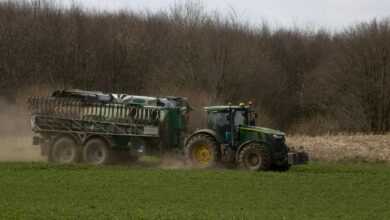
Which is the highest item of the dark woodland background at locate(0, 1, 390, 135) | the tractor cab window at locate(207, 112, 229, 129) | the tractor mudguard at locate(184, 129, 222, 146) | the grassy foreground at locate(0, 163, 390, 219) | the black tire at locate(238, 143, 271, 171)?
the dark woodland background at locate(0, 1, 390, 135)

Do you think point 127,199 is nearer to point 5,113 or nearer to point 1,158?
point 1,158

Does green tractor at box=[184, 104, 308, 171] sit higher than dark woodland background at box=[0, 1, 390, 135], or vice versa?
dark woodland background at box=[0, 1, 390, 135]

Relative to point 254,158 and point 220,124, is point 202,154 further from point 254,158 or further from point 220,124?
point 254,158

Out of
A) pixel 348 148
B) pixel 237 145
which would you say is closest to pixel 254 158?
pixel 237 145

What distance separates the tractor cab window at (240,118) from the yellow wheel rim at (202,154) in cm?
145

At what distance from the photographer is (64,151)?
29203 millimetres

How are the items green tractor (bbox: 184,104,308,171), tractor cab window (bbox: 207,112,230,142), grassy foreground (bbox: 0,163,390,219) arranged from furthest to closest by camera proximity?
1. tractor cab window (bbox: 207,112,230,142)
2. green tractor (bbox: 184,104,308,171)
3. grassy foreground (bbox: 0,163,390,219)

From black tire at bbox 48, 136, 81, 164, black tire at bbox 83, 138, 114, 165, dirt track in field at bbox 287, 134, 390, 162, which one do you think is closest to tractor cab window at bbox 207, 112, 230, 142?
black tire at bbox 83, 138, 114, 165

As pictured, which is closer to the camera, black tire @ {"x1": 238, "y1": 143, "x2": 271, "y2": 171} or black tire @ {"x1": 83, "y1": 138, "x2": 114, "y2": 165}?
black tire @ {"x1": 238, "y1": 143, "x2": 271, "y2": 171}

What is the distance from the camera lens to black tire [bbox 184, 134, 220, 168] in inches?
1071

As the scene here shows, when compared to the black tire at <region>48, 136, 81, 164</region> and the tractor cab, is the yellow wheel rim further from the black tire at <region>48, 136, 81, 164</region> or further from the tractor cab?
the black tire at <region>48, 136, 81, 164</region>

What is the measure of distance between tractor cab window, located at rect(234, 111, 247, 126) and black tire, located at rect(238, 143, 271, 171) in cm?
110

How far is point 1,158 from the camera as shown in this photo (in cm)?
3167

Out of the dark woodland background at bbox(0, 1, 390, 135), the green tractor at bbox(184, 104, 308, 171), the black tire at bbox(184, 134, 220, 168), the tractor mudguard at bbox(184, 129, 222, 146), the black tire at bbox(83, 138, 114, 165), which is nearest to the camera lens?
Answer: the green tractor at bbox(184, 104, 308, 171)
